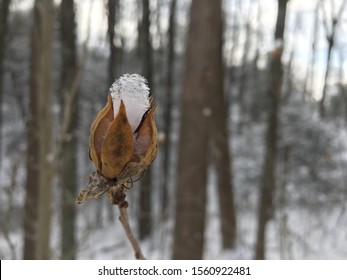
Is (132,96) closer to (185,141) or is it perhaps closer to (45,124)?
(45,124)

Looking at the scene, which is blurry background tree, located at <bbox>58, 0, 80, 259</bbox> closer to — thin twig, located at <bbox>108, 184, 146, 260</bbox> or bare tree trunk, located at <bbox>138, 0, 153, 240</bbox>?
bare tree trunk, located at <bbox>138, 0, 153, 240</bbox>

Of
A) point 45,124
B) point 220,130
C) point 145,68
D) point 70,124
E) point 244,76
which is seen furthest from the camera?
point 244,76

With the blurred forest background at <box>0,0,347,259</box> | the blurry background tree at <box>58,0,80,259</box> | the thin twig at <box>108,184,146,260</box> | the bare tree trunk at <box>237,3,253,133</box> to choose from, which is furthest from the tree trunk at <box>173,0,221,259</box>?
the bare tree trunk at <box>237,3,253,133</box>

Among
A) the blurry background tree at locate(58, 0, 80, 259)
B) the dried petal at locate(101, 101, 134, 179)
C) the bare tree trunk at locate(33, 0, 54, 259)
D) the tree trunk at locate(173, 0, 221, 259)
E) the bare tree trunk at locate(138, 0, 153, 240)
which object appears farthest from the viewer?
the bare tree trunk at locate(138, 0, 153, 240)

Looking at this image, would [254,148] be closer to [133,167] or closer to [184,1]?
[184,1]

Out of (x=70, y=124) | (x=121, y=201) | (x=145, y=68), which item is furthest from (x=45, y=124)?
(x=145, y=68)

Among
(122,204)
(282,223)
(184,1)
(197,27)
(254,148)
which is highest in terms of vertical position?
(184,1)
